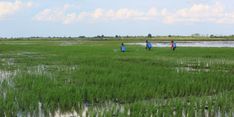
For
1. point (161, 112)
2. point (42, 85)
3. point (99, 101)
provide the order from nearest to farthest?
1. point (161, 112)
2. point (99, 101)
3. point (42, 85)

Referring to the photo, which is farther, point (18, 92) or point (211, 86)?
point (211, 86)

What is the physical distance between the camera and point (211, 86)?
12.1 m

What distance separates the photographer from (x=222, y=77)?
45.5 ft

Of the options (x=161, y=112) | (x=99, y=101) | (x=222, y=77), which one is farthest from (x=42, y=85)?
(x=222, y=77)

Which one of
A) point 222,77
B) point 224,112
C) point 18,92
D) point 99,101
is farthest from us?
point 222,77

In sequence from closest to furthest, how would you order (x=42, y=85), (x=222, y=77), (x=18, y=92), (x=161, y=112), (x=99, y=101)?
(x=161, y=112)
(x=99, y=101)
(x=18, y=92)
(x=42, y=85)
(x=222, y=77)

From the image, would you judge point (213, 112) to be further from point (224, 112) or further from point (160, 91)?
point (160, 91)

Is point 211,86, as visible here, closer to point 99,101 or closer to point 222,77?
point 222,77

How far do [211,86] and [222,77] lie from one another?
203cm

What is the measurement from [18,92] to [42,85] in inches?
48.6

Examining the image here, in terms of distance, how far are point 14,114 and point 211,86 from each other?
21.9 feet

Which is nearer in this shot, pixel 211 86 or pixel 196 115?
pixel 196 115

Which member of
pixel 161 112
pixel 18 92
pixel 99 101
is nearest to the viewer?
pixel 161 112

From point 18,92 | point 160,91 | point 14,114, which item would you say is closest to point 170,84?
point 160,91
